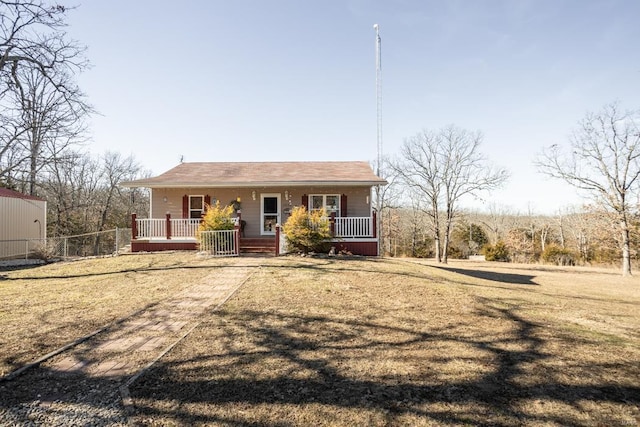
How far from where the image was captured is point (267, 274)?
28.8 ft

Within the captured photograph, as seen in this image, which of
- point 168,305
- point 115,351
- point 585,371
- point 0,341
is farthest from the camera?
point 168,305

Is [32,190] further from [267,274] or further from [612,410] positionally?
[612,410]

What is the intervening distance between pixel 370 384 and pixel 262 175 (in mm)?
13132

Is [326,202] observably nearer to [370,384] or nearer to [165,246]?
[165,246]

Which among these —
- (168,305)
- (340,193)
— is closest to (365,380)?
(168,305)

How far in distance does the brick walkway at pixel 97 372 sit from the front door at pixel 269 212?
9053 mm

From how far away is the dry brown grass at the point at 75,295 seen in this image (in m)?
4.70

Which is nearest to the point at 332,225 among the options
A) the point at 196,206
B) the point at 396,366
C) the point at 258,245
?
the point at 258,245

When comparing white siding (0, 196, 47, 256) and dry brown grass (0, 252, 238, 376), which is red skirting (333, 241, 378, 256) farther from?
white siding (0, 196, 47, 256)

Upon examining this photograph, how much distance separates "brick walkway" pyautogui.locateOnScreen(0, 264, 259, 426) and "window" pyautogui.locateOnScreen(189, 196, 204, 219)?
32.2 feet

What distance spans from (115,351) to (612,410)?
566 centimetres

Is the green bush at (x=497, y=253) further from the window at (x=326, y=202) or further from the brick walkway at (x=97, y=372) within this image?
the brick walkway at (x=97, y=372)

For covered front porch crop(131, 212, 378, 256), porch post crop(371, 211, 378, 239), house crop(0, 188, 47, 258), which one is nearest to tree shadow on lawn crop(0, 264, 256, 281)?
covered front porch crop(131, 212, 378, 256)

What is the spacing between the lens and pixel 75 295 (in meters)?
7.20
